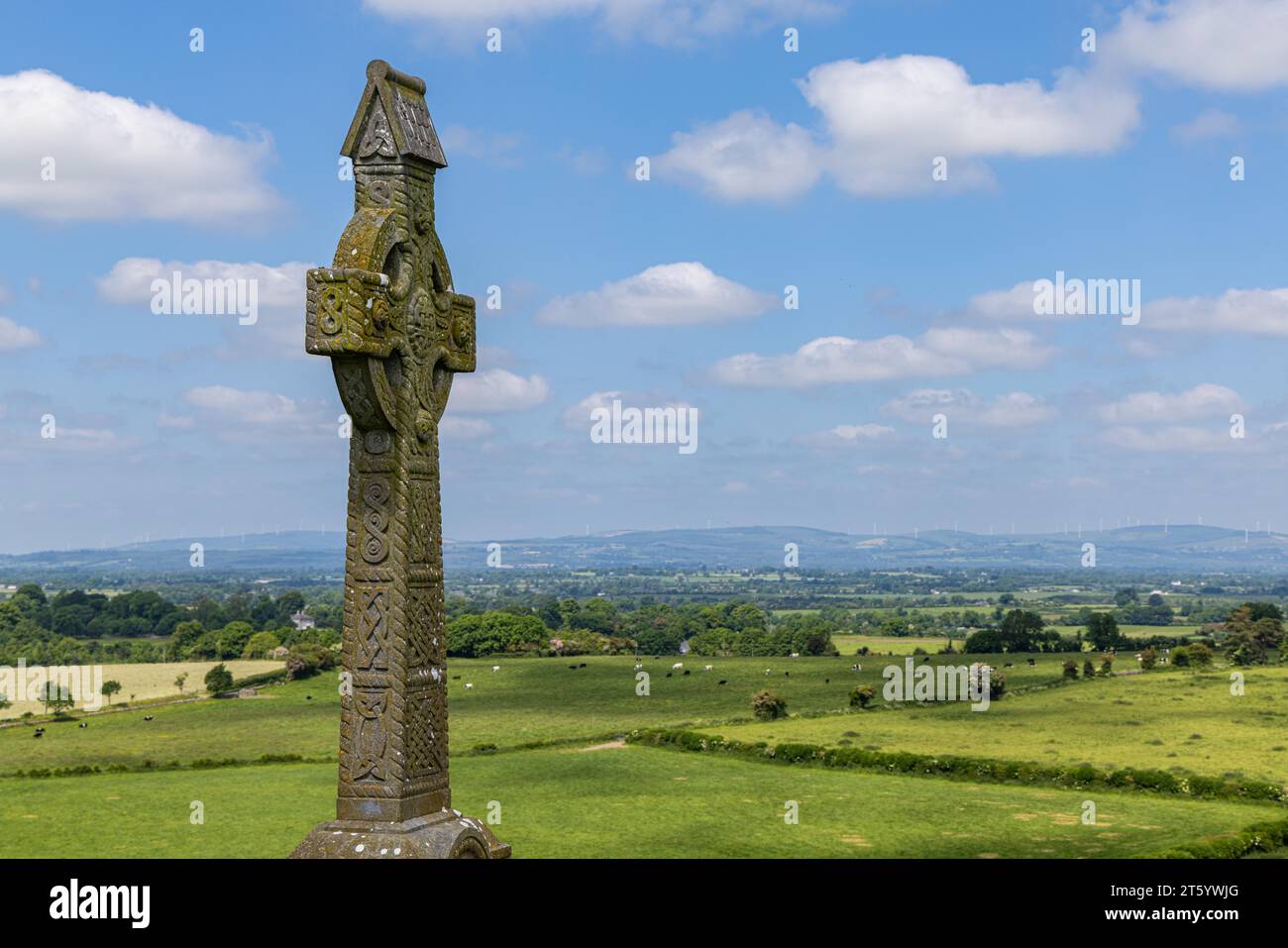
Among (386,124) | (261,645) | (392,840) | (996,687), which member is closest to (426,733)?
(392,840)

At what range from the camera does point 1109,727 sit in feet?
221

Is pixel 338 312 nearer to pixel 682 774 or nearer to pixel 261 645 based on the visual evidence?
pixel 682 774

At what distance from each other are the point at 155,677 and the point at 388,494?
9567 centimetres

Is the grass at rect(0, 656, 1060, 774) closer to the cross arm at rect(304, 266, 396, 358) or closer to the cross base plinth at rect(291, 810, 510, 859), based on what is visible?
the cross base plinth at rect(291, 810, 510, 859)

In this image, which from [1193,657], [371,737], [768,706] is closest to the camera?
[371,737]

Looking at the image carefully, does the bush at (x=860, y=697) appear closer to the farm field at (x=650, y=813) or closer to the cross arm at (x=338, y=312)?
the farm field at (x=650, y=813)

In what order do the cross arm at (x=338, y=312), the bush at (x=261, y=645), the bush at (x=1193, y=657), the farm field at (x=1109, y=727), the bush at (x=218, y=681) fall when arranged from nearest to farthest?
the cross arm at (x=338, y=312) < the farm field at (x=1109, y=727) < the bush at (x=1193, y=657) < the bush at (x=218, y=681) < the bush at (x=261, y=645)

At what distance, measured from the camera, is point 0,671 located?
10294 cm

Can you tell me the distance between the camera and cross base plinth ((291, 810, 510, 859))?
14141 mm

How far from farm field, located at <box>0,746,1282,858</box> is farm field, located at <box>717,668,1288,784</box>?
20.6 feet

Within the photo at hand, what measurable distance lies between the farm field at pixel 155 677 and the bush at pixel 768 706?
40332 mm

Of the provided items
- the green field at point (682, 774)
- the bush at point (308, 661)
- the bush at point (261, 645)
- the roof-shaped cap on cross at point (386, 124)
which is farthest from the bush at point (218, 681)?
the roof-shaped cap on cross at point (386, 124)

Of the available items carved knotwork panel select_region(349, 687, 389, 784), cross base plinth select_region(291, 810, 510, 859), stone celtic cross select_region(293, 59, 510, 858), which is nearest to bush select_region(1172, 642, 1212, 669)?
cross base plinth select_region(291, 810, 510, 859)

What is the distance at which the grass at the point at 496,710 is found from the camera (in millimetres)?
66750
